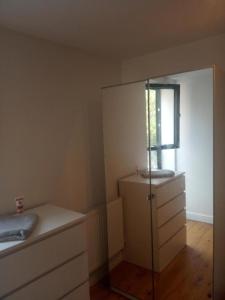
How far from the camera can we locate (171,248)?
215 centimetres

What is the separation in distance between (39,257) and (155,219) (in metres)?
1.06

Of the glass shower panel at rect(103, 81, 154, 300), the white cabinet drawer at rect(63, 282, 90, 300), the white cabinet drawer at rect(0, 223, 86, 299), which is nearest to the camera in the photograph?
the white cabinet drawer at rect(0, 223, 86, 299)

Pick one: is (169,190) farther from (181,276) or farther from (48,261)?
(48,261)

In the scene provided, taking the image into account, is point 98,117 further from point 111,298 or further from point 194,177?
point 111,298

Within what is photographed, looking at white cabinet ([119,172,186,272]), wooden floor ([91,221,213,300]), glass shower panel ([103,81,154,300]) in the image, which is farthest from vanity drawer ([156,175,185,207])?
wooden floor ([91,221,213,300])

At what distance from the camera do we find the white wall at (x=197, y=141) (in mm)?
1835

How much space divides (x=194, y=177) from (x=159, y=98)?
72 cm

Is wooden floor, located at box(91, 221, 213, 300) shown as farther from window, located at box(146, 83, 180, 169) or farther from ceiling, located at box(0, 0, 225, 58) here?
ceiling, located at box(0, 0, 225, 58)

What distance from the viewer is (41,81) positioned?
1943mm

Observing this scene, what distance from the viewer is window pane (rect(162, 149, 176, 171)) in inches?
81.7

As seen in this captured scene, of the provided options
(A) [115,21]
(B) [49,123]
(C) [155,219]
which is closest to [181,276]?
(C) [155,219]

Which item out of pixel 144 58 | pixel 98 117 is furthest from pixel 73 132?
pixel 144 58

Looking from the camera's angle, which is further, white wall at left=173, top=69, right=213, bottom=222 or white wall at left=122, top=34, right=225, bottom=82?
white wall at left=122, top=34, right=225, bottom=82

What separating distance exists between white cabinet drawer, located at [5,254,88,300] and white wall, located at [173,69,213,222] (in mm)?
977
